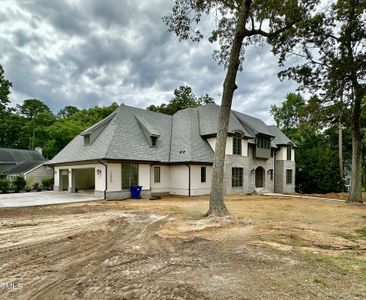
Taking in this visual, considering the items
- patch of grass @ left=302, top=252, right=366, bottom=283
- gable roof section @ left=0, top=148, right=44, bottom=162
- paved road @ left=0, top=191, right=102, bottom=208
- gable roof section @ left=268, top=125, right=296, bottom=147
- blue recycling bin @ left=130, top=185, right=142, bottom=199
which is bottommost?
paved road @ left=0, top=191, right=102, bottom=208

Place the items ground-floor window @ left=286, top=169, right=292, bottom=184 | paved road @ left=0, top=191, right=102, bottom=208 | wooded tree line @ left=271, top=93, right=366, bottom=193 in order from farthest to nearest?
wooded tree line @ left=271, top=93, right=366, bottom=193
ground-floor window @ left=286, top=169, right=292, bottom=184
paved road @ left=0, top=191, right=102, bottom=208

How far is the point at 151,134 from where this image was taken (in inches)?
765

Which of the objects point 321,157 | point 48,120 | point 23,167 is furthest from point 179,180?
point 48,120

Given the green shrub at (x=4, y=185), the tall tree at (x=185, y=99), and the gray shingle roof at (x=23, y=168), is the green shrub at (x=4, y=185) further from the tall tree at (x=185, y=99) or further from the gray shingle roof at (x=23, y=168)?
the tall tree at (x=185, y=99)

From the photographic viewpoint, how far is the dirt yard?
3.62 metres

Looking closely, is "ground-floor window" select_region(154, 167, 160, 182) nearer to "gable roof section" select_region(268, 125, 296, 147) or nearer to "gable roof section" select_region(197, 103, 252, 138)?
"gable roof section" select_region(197, 103, 252, 138)

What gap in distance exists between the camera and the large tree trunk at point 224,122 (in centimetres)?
974

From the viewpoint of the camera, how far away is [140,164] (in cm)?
1728

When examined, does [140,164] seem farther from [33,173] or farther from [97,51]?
[33,173]

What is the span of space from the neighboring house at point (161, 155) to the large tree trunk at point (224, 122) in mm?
8211

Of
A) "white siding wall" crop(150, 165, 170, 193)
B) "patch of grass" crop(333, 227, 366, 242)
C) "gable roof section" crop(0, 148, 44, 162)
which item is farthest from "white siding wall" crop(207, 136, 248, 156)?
"gable roof section" crop(0, 148, 44, 162)

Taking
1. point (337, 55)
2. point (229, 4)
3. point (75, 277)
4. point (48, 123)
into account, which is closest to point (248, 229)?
point (75, 277)

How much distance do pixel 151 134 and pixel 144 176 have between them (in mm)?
3720

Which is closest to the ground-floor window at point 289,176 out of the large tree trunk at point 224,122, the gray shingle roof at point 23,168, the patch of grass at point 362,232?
the patch of grass at point 362,232
